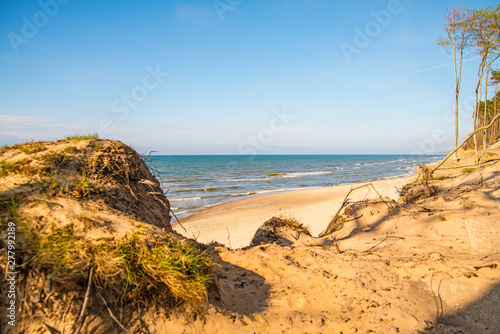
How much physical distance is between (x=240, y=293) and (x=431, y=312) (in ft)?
6.83

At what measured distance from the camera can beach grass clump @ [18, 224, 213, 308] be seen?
87.0 inches

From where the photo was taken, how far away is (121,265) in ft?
7.61

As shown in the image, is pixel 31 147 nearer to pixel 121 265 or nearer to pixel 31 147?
pixel 31 147

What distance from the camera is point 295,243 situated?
5570 millimetres

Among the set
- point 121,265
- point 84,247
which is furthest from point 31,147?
point 121,265

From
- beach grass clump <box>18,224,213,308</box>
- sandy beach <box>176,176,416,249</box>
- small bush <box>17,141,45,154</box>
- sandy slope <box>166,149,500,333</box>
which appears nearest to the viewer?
beach grass clump <box>18,224,213,308</box>

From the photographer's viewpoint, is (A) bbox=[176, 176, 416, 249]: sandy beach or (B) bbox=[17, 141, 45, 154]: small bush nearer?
(B) bbox=[17, 141, 45, 154]: small bush

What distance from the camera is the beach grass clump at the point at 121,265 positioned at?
2209 mm

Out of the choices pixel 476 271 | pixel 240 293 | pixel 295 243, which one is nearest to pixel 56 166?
pixel 240 293

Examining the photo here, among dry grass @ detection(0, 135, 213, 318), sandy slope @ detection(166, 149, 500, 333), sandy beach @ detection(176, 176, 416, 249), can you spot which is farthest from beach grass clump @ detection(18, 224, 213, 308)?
sandy beach @ detection(176, 176, 416, 249)

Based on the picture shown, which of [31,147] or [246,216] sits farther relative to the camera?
[246,216]

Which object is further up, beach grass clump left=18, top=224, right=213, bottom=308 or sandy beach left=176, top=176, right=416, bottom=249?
beach grass clump left=18, top=224, right=213, bottom=308

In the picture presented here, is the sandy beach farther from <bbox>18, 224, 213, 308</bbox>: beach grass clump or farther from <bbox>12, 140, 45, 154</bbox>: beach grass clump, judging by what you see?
<bbox>18, 224, 213, 308</bbox>: beach grass clump

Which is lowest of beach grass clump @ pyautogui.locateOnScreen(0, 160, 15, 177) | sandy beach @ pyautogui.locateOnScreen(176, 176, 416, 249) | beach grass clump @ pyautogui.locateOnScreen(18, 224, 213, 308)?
sandy beach @ pyautogui.locateOnScreen(176, 176, 416, 249)
